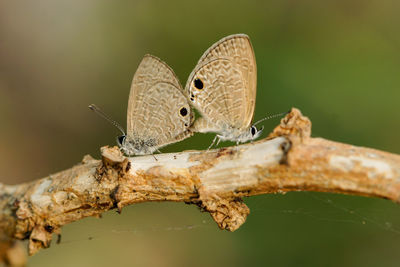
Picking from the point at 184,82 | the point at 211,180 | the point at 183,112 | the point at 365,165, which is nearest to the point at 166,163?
the point at 211,180

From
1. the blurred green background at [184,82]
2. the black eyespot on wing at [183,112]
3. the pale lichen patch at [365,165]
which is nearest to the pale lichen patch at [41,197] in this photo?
the black eyespot on wing at [183,112]

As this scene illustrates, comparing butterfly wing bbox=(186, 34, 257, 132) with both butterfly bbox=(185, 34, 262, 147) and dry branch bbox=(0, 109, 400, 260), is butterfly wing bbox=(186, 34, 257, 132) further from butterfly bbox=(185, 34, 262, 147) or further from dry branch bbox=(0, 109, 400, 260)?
dry branch bbox=(0, 109, 400, 260)

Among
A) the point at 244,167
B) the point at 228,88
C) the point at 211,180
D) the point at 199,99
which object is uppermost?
the point at 228,88

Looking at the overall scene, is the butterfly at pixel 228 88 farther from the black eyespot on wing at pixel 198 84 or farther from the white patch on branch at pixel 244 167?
the white patch on branch at pixel 244 167

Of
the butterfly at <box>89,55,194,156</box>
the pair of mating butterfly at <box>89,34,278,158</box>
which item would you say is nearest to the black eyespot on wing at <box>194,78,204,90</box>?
the pair of mating butterfly at <box>89,34,278,158</box>

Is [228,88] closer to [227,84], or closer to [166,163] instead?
[227,84]

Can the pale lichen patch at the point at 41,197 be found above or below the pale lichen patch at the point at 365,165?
below

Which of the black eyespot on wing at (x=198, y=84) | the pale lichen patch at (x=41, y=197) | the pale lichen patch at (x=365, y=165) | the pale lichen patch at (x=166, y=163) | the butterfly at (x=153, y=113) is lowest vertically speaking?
the pale lichen patch at (x=41, y=197)
